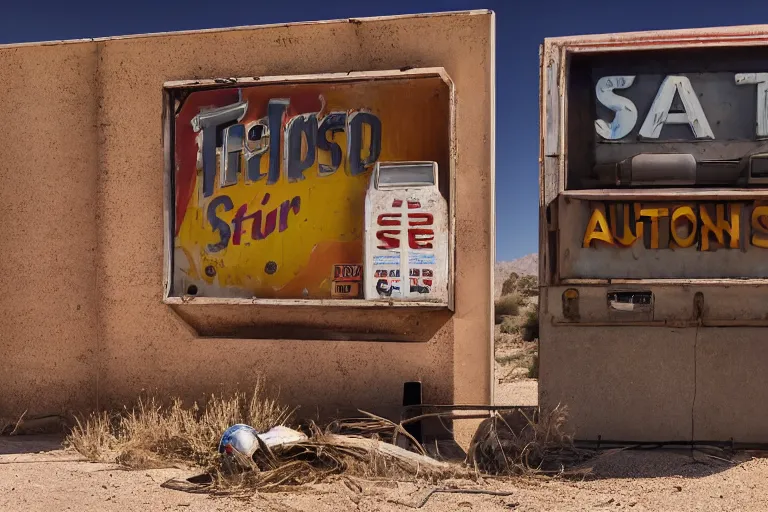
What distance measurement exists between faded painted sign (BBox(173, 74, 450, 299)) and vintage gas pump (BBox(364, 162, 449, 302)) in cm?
25

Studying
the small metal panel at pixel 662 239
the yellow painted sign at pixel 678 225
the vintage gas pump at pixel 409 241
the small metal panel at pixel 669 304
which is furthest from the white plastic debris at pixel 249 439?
the yellow painted sign at pixel 678 225

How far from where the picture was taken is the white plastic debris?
460 centimetres

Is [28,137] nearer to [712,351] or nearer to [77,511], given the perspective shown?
[77,511]

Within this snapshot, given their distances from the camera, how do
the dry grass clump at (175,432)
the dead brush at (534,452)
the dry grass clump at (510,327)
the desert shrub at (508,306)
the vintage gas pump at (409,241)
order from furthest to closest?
the desert shrub at (508,306) → the dry grass clump at (510,327) → the vintage gas pump at (409,241) → the dry grass clump at (175,432) → the dead brush at (534,452)

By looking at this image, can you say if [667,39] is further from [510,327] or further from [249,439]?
[510,327]

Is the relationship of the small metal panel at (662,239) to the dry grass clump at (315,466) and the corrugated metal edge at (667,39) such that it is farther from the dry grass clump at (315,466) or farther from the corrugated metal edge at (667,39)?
the dry grass clump at (315,466)

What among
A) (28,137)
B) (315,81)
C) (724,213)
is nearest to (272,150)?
(315,81)

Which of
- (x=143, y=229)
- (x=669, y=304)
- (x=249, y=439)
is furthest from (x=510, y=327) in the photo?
(x=249, y=439)

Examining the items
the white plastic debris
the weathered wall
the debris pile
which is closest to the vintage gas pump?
the debris pile

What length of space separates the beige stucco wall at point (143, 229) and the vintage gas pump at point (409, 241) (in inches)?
8.9

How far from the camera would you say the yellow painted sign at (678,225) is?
15.4 ft

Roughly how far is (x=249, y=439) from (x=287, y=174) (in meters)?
2.36

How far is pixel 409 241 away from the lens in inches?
218

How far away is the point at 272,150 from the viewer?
6023 millimetres
